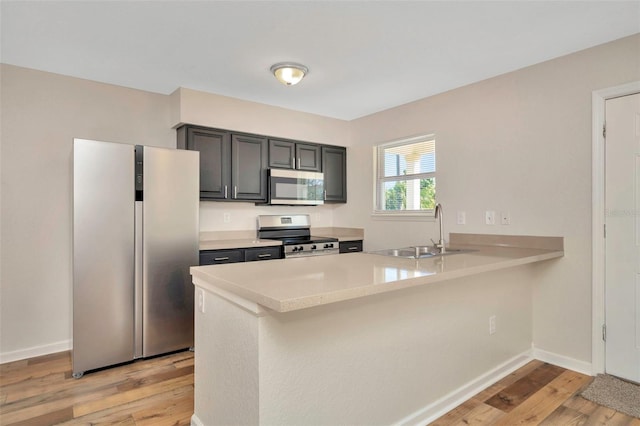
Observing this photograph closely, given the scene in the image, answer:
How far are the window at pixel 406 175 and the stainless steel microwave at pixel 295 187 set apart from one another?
745 millimetres

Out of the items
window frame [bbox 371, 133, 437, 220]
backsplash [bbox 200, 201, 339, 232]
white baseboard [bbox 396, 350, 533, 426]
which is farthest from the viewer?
backsplash [bbox 200, 201, 339, 232]

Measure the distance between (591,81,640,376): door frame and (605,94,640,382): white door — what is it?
0.03m

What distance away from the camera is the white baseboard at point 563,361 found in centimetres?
269

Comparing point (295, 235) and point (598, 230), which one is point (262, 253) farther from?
point (598, 230)

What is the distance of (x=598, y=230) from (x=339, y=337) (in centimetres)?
219

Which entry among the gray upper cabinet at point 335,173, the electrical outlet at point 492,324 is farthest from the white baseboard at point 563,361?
the gray upper cabinet at point 335,173

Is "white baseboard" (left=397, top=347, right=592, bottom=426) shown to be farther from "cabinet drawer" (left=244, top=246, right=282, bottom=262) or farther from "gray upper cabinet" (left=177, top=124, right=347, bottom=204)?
"gray upper cabinet" (left=177, top=124, right=347, bottom=204)

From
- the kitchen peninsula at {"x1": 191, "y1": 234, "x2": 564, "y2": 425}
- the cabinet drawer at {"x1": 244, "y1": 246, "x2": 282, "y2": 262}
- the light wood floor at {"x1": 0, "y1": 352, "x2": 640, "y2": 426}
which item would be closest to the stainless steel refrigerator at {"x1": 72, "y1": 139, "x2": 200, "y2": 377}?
the light wood floor at {"x1": 0, "y1": 352, "x2": 640, "y2": 426}

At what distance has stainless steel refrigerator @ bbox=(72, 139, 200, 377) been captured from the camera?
2.76 meters

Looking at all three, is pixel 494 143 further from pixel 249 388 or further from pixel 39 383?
pixel 39 383

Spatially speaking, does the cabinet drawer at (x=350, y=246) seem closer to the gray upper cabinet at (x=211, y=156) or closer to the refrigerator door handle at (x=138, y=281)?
the gray upper cabinet at (x=211, y=156)

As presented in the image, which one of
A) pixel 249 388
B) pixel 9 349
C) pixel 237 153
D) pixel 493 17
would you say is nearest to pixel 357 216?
pixel 237 153

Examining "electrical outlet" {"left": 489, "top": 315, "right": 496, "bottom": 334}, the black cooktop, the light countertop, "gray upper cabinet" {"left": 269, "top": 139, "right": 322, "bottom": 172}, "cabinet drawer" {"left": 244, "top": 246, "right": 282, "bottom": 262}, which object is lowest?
"electrical outlet" {"left": 489, "top": 315, "right": 496, "bottom": 334}

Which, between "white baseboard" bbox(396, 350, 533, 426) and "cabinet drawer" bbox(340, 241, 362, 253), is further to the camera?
"cabinet drawer" bbox(340, 241, 362, 253)
